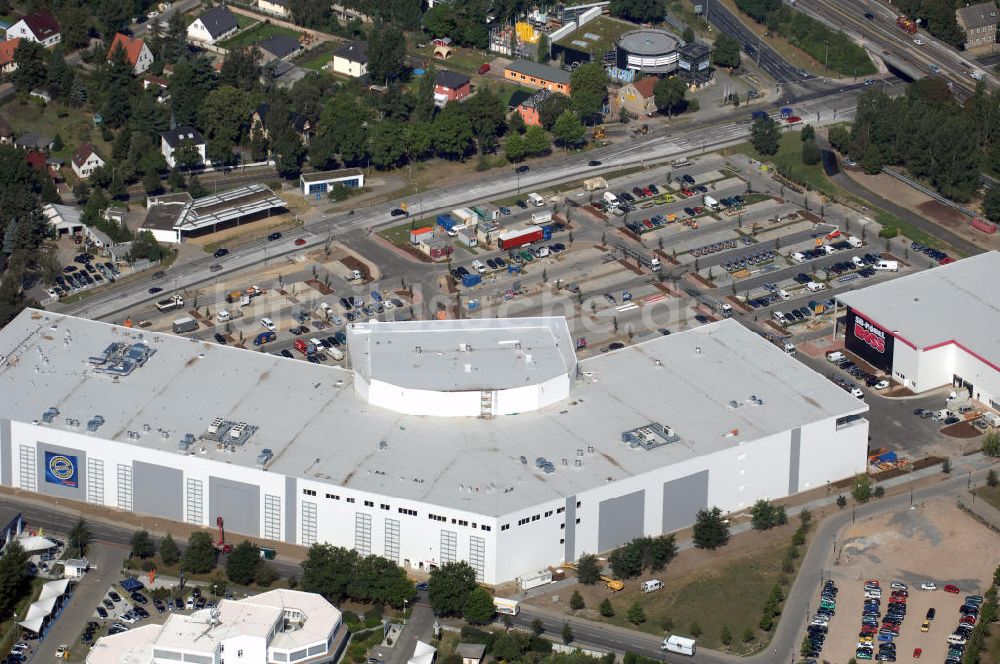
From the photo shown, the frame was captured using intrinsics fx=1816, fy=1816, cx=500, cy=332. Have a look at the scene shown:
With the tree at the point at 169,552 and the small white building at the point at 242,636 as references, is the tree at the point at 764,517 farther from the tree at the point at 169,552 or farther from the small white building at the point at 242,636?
the tree at the point at 169,552

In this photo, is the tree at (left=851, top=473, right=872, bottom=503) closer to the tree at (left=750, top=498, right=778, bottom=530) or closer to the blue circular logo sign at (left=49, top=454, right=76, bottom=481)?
the tree at (left=750, top=498, right=778, bottom=530)

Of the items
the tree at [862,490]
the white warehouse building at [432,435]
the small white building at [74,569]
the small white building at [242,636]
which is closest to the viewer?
the small white building at [242,636]

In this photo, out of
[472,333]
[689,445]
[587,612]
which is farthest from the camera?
[472,333]

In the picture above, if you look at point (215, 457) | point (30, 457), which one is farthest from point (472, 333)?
point (30, 457)

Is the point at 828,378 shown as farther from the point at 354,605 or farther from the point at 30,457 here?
the point at 30,457

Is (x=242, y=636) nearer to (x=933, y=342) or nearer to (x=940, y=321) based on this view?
(x=933, y=342)

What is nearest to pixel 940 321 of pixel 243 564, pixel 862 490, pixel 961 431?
pixel 961 431

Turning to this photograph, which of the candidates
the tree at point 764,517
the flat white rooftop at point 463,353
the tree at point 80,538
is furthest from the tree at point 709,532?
the tree at point 80,538

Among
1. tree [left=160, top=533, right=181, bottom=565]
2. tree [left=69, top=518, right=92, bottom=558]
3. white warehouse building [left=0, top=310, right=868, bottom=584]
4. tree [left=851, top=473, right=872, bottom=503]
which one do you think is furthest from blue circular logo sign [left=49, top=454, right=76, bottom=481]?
tree [left=851, top=473, right=872, bottom=503]
